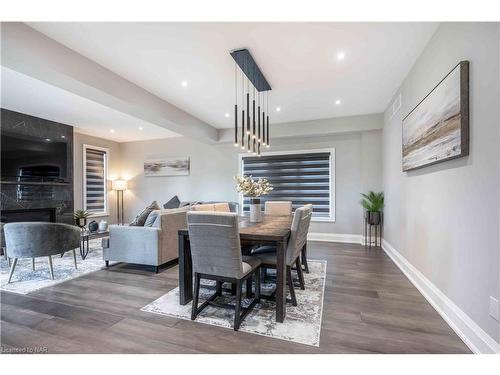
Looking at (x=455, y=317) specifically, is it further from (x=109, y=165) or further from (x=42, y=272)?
(x=109, y=165)

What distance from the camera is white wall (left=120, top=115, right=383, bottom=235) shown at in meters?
5.38

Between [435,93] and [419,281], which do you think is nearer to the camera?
[435,93]

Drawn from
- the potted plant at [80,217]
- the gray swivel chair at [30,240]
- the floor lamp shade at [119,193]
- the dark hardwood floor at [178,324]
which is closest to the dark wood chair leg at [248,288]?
the dark hardwood floor at [178,324]

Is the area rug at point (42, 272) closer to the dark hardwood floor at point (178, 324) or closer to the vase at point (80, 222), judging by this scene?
the dark hardwood floor at point (178, 324)

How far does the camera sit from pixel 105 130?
6227mm

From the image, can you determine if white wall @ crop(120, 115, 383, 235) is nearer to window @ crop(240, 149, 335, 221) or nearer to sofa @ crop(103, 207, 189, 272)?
window @ crop(240, 149, 335, 221)

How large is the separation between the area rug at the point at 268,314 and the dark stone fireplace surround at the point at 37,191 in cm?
432

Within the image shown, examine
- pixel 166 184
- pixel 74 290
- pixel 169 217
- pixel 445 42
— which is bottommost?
pixel 74 290

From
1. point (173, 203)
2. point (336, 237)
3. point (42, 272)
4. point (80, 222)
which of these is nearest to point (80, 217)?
point (80, 222)

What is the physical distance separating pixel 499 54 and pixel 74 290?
4.49 m

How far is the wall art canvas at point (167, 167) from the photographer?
6973 millimetres

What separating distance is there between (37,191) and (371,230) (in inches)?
285
